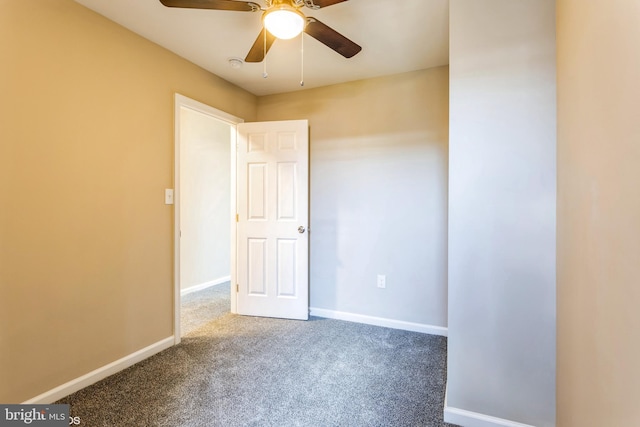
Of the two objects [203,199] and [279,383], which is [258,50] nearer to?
[279,383]

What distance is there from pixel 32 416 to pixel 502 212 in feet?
8.90

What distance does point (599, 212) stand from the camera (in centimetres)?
90

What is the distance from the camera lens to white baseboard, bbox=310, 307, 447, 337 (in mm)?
2758

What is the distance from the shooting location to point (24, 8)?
164cm

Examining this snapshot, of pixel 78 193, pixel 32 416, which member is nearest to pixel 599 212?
pixel 78 193


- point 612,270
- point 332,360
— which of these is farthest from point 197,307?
point 612,270

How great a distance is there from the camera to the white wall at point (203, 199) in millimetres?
4059

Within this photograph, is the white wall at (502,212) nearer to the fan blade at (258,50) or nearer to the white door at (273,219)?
the fan blade at (258,50)

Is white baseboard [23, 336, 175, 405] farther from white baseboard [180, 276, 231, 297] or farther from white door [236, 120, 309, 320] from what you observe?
white baseboard [180, 276, 231, 297]

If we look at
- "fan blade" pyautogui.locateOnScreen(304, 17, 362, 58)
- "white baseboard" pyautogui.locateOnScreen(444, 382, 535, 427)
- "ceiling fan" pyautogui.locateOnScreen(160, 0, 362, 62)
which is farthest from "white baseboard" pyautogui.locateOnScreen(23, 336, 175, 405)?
"fan blade" pyautogui.locateOnScreen(304, 17, 362, 58)

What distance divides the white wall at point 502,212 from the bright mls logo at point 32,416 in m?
2.13

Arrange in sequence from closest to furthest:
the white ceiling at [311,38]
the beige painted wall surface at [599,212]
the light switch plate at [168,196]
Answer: the beige painted wall surface at [599,212]
the white ceiling at [311,38]
the light switch plate at [168,196]

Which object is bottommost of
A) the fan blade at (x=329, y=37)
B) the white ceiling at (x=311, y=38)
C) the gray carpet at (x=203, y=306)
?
the gray carpet at (x=203, y=306)

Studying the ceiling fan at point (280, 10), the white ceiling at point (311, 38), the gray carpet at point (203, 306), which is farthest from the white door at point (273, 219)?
the ceiling fan at point (280, 10)
